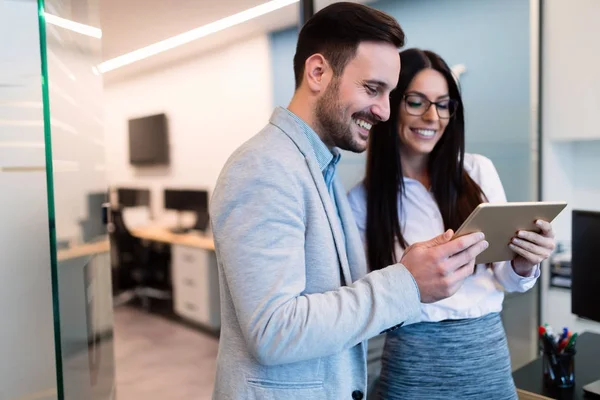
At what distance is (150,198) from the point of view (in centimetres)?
232

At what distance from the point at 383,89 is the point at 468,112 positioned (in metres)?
1.52

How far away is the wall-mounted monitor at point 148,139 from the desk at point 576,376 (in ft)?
4.75

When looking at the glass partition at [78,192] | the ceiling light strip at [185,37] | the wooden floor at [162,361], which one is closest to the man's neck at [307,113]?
the glass partition at [78,192]

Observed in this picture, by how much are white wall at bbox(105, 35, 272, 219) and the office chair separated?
197cm

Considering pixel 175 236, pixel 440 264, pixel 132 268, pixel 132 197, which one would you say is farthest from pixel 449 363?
pixel 132 268

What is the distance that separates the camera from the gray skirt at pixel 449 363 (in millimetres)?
1186

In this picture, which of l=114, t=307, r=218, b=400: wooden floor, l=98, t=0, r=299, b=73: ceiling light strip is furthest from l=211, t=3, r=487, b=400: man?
l=114, t=307, r=218, b=400: wooden floor

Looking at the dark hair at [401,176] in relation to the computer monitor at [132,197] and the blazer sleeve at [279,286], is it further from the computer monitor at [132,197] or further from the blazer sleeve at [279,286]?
the computer monitor at [132,197]

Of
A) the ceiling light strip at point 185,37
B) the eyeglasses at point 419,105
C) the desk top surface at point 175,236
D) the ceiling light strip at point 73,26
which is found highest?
the ceiling light strip at point 185,37

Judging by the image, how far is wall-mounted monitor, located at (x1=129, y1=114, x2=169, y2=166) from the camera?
1.74 m

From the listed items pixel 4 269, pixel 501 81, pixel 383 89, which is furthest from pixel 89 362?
pixel 501 81

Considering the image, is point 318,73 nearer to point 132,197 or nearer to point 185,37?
point 185,37

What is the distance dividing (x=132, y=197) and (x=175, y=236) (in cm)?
83

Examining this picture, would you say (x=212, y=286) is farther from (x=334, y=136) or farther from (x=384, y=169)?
(x=334, y=136)
